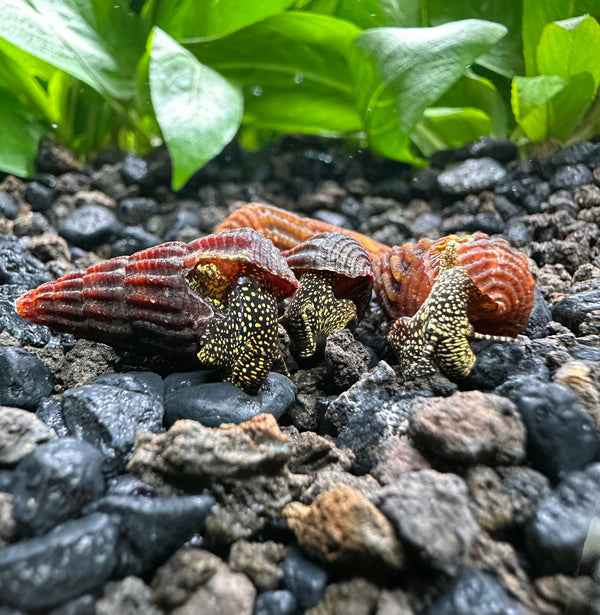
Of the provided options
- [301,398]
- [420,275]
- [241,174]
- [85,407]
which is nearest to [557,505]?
[301,398]

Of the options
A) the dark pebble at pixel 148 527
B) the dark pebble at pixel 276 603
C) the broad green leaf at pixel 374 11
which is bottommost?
the dark pebble at pixel 276 603

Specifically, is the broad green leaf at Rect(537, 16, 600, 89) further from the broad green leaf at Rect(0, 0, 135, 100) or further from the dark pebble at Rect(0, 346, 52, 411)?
the dark pebble at Rect(0, 346, 52, 411)

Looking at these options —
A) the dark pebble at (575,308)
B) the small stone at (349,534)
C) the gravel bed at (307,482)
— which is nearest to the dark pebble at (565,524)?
the gravel bed at (307,482)

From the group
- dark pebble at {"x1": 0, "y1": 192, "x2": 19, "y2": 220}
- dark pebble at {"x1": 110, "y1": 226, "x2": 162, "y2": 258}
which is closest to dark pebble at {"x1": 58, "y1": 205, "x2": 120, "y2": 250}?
dark pebble at {"x1": 110, "y1": 226, "x2": 162, "y2": 258}

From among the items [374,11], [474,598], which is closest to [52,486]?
[474,598]

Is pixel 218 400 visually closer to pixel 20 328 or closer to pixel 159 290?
pixel 159 290

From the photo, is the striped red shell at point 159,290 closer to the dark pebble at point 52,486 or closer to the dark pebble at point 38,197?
the dark pebble at point 52,486
